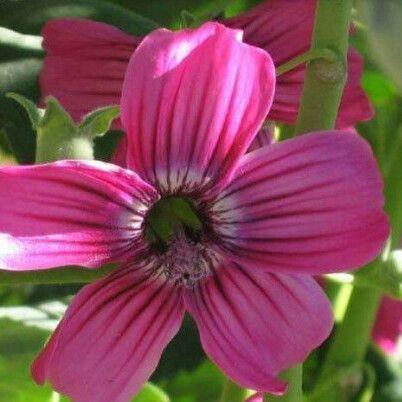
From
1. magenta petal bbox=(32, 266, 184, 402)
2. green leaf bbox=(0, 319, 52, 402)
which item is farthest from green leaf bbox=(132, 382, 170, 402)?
magenta petal bbox=(32, 266, 184, 402)

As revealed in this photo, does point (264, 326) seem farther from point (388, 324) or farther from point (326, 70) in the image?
point (388, 324)

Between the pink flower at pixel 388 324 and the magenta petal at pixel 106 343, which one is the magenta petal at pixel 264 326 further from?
the pink flower at pixel 388 324

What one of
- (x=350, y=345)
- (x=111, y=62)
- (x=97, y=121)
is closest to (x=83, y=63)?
(x=111, y=62)

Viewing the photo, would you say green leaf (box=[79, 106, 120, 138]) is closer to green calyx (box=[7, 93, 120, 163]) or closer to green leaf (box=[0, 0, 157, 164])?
green calyx (box=[7, 93, 120, 163])

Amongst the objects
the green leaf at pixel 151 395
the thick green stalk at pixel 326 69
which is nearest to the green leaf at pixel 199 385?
the green leaf at pixel 151 395

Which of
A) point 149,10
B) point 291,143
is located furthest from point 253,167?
point 149,10

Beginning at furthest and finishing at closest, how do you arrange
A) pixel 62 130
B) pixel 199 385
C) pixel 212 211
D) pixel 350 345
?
pixel 199 385 → pixel 350 345 → pixel 212 211 → pixel 62 130
